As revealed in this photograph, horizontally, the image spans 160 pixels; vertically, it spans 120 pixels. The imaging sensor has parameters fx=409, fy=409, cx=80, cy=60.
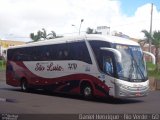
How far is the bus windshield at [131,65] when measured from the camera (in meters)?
19.2

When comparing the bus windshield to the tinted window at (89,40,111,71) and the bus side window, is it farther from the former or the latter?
the tinted window at (89,40,111,71)

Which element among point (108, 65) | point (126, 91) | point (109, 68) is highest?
point (108, 65)

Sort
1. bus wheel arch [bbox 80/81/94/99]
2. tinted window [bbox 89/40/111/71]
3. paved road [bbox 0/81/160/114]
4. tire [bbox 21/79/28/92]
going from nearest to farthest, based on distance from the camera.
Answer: paved road [bbox 0/81/160/114], tinted window [bbox 89/40/111/71], bus wheel arch [bbox 80/81/94/99], tire [bbox 21/79/28/92]

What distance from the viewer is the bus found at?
19.2 m

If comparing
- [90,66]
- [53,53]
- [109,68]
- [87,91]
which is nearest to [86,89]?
[87,91]

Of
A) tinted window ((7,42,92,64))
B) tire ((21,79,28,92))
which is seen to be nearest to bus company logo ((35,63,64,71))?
tinted window ((7,42,92,64))

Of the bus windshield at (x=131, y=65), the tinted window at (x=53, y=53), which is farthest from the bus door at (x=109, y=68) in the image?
the tinted window at (x=53, y=53)

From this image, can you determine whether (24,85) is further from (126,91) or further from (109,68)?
(126,91)

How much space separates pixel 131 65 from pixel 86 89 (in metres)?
2.79

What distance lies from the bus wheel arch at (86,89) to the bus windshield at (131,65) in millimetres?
2138

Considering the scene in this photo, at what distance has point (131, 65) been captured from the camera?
19547 mm

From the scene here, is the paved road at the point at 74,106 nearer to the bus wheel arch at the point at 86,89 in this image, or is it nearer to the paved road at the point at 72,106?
the paved road at the point at 72,106


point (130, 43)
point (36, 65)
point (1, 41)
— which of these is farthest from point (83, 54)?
point (1, 41)

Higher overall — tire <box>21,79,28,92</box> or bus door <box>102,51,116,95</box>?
bus door <box>102,51,116,95</box>
